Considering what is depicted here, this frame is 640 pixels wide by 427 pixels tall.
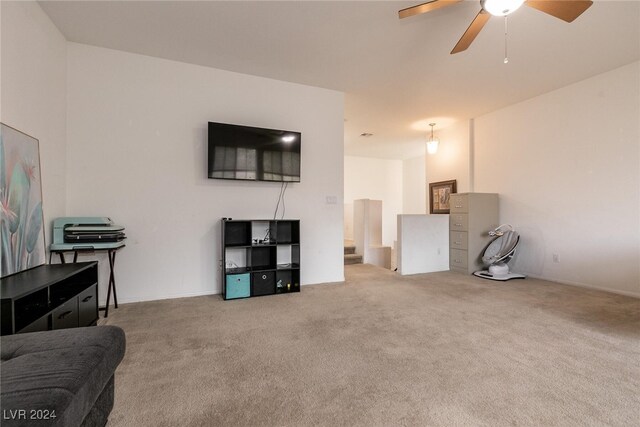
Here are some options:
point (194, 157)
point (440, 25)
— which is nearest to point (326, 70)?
point (440, 25)

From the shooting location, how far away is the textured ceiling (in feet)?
8.57

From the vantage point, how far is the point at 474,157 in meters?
5.60

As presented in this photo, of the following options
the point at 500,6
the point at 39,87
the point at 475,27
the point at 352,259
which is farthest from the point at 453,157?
the point at 39,87

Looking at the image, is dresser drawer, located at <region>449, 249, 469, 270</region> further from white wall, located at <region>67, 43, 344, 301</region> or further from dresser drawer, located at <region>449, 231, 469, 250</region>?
white wall, located at <region>67, 43, 344, 301</region>

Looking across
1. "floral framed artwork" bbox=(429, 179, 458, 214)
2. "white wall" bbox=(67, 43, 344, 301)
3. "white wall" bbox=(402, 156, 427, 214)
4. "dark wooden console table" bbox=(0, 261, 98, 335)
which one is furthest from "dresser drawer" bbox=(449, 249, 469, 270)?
"dark wooden console table" bbox=(0, 261, 98, 335)

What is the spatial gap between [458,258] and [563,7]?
3.87 meters

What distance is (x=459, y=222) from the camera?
5.09 meters

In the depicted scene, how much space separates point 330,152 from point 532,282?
11.7ft

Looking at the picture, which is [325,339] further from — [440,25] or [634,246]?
[634,246]

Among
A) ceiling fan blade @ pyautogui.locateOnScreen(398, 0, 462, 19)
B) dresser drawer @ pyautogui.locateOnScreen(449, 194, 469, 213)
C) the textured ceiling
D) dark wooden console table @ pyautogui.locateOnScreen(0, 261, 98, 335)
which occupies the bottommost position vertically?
dark wooden console table @ pyautogui.locateOnScreen(0, 261, 98, 335)

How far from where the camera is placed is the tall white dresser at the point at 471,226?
4.90 meters

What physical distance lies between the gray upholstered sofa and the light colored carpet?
0.44 metres

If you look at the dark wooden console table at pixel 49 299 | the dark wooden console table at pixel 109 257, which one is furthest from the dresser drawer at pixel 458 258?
the dark wooden console table at pixel 49 299

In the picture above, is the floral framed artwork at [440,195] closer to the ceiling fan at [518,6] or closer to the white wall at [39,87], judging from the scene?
the ceiling fan at [518,6]
